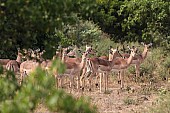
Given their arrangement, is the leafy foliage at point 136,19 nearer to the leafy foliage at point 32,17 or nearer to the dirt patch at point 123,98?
the dirt patch at point 123,98

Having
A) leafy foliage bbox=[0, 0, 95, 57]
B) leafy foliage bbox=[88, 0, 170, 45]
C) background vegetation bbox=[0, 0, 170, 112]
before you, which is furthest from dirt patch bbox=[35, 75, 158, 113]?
leafy foliage bbox=[0, 0, 95, 57]

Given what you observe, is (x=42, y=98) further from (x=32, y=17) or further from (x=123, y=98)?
(x=123, y=98)

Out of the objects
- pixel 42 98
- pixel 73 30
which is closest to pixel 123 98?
pixel 42 98

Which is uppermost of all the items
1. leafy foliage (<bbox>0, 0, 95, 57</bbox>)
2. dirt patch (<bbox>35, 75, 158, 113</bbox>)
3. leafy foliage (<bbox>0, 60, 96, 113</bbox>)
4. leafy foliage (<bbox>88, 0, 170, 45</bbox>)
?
leafy foliage (<bbox>88, 0, 170, 45</bbox>)

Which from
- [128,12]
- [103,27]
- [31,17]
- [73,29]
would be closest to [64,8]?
[31,17]

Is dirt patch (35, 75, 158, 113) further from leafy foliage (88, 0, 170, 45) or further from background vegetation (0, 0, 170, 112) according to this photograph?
leafy foliage (88, 0, 170, 45)

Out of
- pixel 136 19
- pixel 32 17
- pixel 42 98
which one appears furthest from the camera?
pixel 136 19

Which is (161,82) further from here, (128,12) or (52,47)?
(52,47)

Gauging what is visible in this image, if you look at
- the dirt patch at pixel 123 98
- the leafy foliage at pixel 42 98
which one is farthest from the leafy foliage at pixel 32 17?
the dirt patch at pixel 123 98

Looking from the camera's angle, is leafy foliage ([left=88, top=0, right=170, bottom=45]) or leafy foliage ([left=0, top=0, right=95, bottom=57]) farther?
leafy foliage ([left=88, top=0, right=170, bottom=45])

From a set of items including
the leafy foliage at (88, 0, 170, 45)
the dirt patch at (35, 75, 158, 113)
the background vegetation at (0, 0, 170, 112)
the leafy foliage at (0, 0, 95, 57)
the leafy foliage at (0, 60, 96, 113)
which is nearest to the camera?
the leafy foliage at (0, 60, 96, 113)

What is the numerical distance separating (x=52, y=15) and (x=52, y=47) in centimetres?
Result: 43

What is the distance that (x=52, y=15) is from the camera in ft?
11.8

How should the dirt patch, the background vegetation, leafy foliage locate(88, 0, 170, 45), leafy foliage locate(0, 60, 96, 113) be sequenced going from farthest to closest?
leafy foliage locate(88, 0, 170, 45) → the dirt patch → the background vegetation → leafy foliage locate(0, 60, 96, 113)
